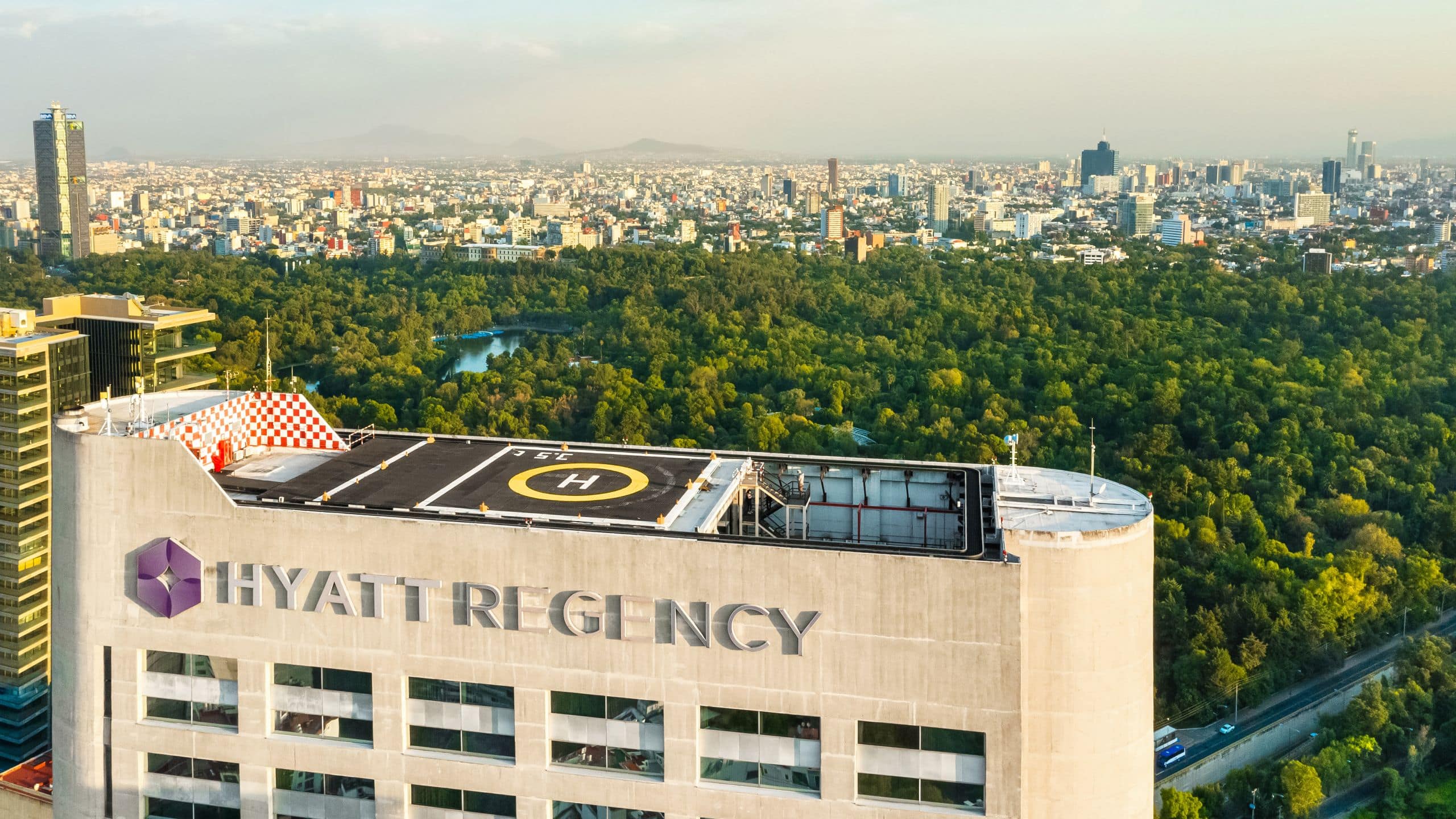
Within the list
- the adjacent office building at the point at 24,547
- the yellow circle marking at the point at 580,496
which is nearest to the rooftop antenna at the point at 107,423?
the yellow circle marking at the point at 580,496

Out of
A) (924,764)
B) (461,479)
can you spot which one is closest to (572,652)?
(461,479)

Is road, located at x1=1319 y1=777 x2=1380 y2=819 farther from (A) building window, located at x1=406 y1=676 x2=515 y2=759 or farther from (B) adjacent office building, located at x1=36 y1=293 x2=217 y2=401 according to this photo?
(B) adjacent office building, located at x1=36 y1=293 x2=217 y2=401

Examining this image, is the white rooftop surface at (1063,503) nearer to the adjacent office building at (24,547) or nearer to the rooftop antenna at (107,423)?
the rooftop antenna at (107,423)

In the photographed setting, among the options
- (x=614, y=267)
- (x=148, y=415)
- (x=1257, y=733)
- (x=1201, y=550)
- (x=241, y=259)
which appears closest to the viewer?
(x=148, y=415)

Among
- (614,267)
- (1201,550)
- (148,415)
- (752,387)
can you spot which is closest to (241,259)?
(614,267)

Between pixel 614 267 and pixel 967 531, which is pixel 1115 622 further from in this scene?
pixel 614 267

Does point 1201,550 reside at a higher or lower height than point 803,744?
lower

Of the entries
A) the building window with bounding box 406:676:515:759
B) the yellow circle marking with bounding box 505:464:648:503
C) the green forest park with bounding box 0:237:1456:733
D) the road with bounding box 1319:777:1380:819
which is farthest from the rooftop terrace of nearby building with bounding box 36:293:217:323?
the road with bounding box 1319:777:1380:819

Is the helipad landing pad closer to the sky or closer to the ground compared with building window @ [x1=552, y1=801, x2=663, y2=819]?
closer to the sky
